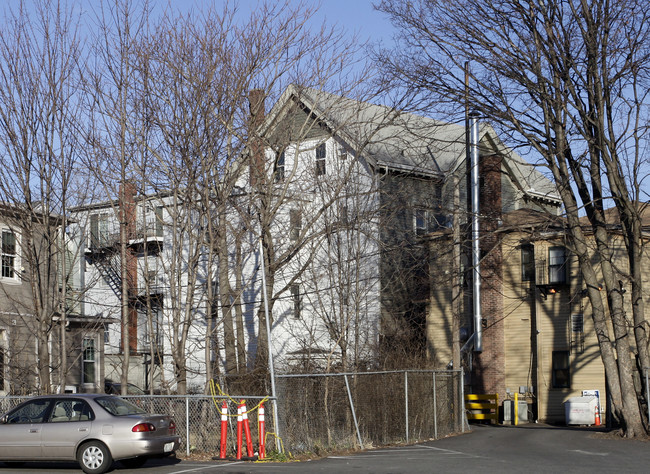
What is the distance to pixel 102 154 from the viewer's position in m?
21.9

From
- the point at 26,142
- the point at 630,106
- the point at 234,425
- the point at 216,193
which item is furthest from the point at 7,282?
the point at 630,106

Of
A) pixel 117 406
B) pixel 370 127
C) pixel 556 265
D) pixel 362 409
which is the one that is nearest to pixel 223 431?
pixel 117 406

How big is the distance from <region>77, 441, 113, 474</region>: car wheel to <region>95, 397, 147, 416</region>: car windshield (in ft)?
2.10

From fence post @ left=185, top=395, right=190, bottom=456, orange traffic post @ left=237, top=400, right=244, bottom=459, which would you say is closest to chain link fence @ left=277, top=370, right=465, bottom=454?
orange traffic post @ left=237, top=400, right=244, bottom=459

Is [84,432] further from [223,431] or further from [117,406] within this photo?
[223,431]

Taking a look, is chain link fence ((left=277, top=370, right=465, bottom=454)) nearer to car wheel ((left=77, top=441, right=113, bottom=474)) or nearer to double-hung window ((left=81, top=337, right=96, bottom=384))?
car wheel ((left=77, top=441, right=113, bottom=474))

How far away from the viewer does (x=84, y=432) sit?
568 inches

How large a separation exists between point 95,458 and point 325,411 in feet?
18.3

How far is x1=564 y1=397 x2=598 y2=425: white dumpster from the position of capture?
2836 cm

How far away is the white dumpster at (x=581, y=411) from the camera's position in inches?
1117

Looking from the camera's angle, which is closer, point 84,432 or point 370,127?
point 84,432

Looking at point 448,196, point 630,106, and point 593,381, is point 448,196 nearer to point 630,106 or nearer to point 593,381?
point 593,381

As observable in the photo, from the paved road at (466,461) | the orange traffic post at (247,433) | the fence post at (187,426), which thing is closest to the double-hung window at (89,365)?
the fence post at (187,426)

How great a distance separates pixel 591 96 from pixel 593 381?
12.9 meters
